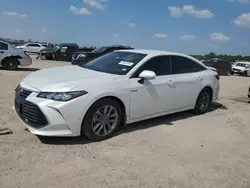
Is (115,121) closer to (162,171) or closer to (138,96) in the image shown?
(138,96)

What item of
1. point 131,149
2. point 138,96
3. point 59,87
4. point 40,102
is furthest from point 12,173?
point 138,96

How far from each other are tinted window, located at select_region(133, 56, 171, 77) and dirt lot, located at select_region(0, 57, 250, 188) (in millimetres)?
1104

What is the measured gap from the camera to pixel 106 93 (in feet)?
14.8

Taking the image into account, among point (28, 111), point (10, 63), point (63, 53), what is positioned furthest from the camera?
point (63, 53)

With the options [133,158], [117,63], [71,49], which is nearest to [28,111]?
[133,158]

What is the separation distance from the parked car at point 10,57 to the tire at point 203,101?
10155mm

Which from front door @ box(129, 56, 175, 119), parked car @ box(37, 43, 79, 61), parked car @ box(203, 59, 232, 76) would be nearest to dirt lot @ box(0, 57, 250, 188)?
front door @ box(129, 56, 175, 119)

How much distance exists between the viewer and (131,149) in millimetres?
4402

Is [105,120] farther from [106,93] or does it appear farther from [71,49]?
[71,49]

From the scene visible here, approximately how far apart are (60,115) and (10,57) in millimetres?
10894

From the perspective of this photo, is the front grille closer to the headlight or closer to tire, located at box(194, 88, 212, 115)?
the headlight

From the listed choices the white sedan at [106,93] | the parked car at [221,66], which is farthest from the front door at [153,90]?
the parked car at [221,66]

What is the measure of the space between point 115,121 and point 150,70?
4.34 feet

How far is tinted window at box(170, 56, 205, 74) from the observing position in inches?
239
